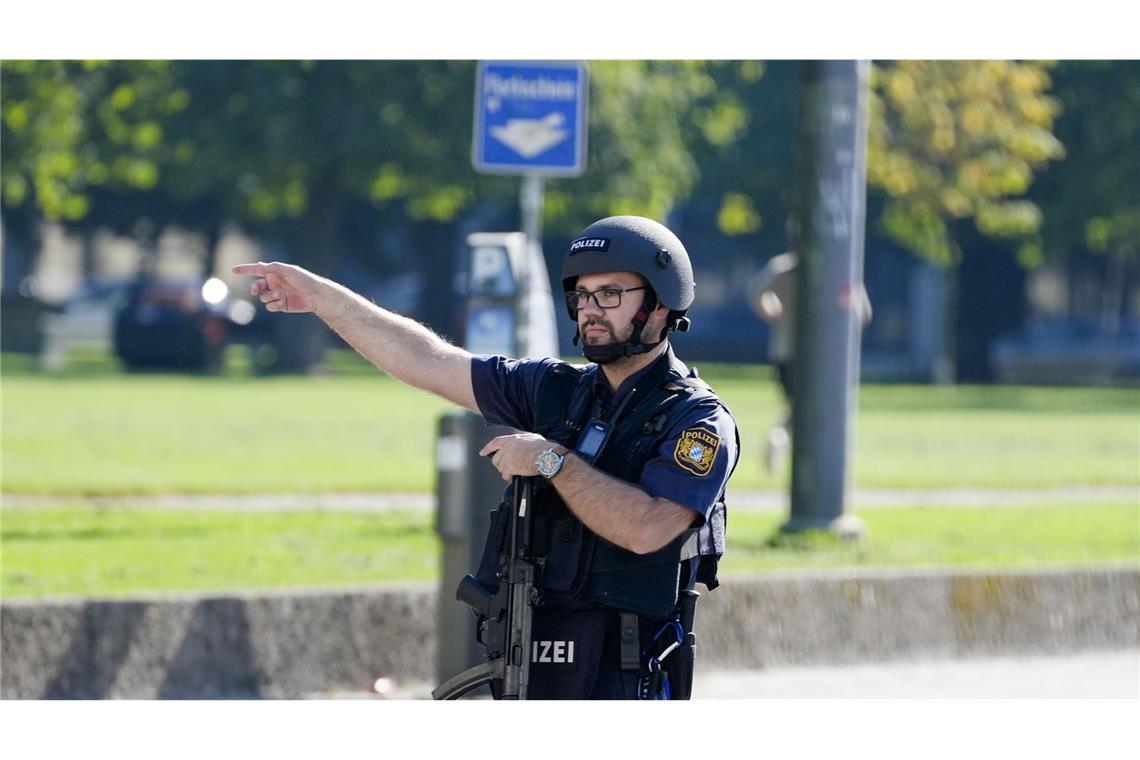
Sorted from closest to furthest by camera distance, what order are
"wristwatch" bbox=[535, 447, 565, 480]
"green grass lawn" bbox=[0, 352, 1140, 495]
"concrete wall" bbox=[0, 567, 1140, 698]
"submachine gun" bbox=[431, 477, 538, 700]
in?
"wristwatch" bbox=[535, 447, 565, 480] < "submachine gun" bbox=[431, 477, 538, 700] < "concrete wall" bbox=[0, 567, 1140, 698] < "green grass lawn" bbox=[0, 352, 1140, 495]

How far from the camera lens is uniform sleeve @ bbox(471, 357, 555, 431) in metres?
4.61

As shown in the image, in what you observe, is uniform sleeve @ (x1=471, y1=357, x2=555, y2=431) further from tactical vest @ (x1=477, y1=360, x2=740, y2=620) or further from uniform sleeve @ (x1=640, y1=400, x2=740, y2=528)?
uniform sleeve @ (x1=640, y1=400, x2=740, y2=528)

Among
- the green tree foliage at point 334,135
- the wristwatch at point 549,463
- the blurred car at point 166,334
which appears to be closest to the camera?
the wristwatch at point 549,463

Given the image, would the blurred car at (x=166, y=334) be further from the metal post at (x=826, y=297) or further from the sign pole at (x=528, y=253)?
the sign pole at (x=528, y=253)

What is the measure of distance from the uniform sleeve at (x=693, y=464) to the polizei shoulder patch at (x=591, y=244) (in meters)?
0.39

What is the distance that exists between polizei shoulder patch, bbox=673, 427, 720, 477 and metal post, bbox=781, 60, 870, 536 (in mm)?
6902

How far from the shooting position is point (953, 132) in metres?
25.5

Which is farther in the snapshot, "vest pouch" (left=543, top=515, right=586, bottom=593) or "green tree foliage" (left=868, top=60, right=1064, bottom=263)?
"green tree foliage" (left=868, top=60, right=1064, bottom=263)


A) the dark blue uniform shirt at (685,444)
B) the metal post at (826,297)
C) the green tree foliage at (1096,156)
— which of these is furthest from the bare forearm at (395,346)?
the green tree foliage at (1096,156)

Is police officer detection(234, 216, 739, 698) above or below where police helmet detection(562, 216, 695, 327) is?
below

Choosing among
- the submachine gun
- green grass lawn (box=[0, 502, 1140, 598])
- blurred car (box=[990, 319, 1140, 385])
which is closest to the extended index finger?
the submachine gun

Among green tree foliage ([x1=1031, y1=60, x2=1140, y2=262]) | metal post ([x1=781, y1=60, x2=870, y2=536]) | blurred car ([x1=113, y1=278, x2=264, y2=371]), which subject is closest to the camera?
metal post ([x1=781, y1=60, x2=870, y2=536])

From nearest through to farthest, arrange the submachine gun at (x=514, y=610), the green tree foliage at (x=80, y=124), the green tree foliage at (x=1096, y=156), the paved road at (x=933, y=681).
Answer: the submachine gun at (x=514, y=610)
the paved road at (x=933, y=681)
the green tree foliage at (x=80, y=124)
the green tree foliage at (x=1096, y=156)

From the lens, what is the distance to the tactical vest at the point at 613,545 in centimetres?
425
